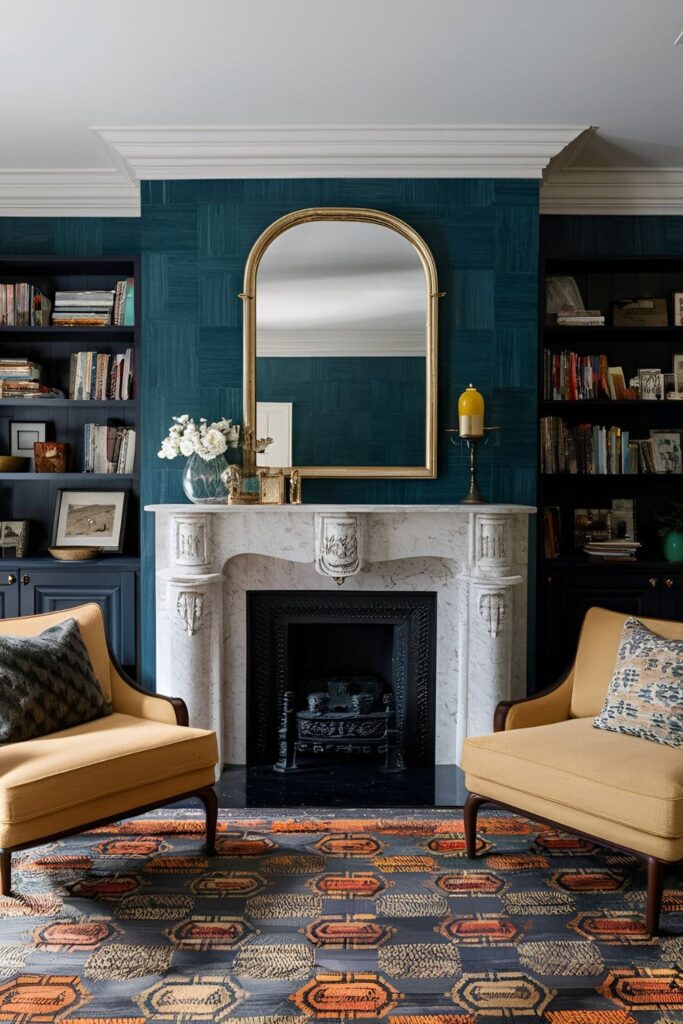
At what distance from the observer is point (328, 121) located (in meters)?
3.64

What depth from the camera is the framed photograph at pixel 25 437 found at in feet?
14.6

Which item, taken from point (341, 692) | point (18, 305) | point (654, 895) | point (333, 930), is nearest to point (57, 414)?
point (18, 305)

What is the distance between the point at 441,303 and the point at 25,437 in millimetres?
2314

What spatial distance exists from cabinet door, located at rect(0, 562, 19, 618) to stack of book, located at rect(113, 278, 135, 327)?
135 centimetres

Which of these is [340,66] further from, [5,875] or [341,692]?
[5,875]

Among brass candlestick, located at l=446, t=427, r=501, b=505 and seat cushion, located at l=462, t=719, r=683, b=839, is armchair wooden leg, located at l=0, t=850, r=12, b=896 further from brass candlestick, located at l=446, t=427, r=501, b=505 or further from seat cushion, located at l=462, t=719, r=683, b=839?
brass candlestick, located at l=446, t=427, r=501, b=505

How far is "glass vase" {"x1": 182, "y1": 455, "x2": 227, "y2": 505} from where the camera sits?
3.76 meters

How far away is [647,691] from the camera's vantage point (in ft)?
9.26

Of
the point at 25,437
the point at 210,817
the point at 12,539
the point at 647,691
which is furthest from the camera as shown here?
the point at 25,437

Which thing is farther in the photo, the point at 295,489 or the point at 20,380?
the point at 20,380

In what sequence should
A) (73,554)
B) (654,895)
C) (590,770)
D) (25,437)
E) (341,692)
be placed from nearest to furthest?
(654,895)
(590,770)
(341,692)
(73,554)
(25,437)

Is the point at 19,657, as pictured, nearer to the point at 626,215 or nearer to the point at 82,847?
the point at 82,847

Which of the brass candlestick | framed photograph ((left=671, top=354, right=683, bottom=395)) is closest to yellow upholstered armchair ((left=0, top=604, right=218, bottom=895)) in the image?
the brass candlestick

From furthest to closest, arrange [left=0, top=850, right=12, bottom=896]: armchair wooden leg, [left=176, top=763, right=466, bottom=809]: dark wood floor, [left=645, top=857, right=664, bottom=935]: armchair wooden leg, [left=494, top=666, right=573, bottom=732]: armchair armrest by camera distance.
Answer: [left=176, top=763, right=466, bottom=809]: dark wood floor, [left=494, top=666, right=573, bottom=732]: armchair armrest, [left=0, top=850, right=12, bottom=896]: armchair wooden leg, [left=645, top=857, right=664, bottom=935]: armchair wooden leg
